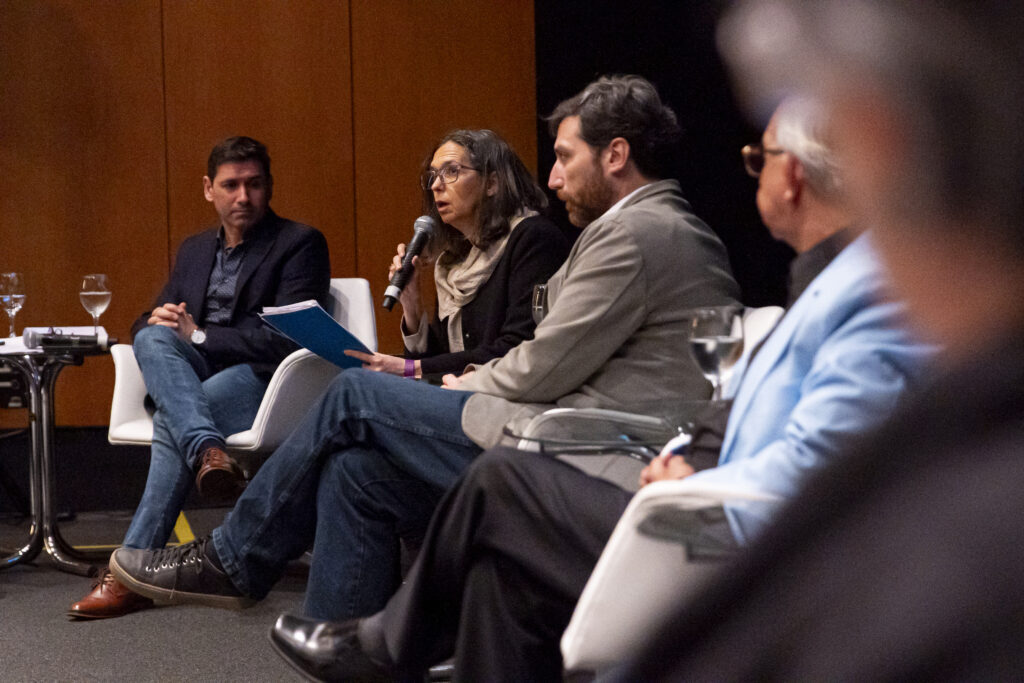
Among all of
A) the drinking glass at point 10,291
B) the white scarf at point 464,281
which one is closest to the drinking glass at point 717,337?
the white scarf at point 464,281

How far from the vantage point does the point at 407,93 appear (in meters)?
5.66

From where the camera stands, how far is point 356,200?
5.67m

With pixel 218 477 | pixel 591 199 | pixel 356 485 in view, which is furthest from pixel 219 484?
pixel 591 199

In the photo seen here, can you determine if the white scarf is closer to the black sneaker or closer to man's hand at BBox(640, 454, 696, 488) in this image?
the black sneaker

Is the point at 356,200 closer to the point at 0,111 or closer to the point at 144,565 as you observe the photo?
the point at 0,111

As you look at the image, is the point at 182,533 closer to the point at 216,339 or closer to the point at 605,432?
the point at 216,339

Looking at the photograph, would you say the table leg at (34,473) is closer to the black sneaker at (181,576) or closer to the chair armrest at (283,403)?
the chair armrest at (283,403)

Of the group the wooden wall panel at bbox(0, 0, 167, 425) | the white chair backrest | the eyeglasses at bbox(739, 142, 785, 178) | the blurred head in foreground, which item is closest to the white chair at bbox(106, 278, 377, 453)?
the white chair backrest

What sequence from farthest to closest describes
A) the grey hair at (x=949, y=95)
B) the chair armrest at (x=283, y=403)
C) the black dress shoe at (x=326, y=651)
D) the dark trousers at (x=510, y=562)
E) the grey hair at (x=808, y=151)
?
1. the chair armrest at (x=283, y=403)
2. the black dress shoe at (x=326, y=651)
3. the dark trousers at (x=510, y=562)
4. the grey hair at (x=808, y=151)
5. the grey hair at (x=949, y=95)

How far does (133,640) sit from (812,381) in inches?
80.2

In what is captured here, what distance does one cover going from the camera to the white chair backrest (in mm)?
3459

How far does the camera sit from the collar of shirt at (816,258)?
1349mm

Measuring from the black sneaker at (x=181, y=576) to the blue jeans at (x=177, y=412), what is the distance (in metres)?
0.59

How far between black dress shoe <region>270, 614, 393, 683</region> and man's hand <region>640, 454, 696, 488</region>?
0.48 metres
